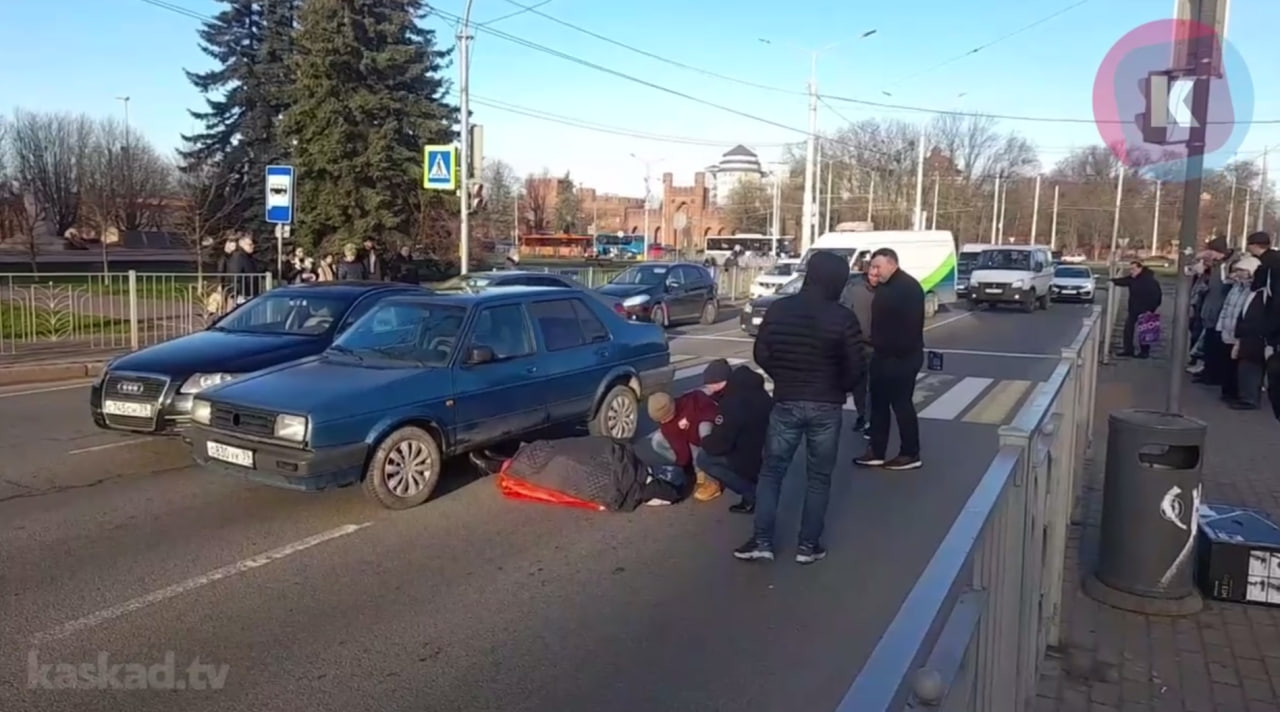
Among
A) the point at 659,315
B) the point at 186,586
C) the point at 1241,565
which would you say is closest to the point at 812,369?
the point at 1241,565

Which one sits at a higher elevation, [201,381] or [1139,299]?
[1139,299]

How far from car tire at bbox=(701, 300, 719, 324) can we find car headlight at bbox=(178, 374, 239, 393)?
17.2 meters

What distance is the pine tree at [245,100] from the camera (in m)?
36.9

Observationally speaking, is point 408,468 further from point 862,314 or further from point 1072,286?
point 1072,286

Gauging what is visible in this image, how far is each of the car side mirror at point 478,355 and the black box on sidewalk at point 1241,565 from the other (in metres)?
4.93

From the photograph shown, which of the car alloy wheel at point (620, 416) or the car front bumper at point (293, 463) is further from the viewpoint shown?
the car alloy wheel at point (620, 416)

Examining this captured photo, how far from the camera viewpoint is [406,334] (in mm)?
7609

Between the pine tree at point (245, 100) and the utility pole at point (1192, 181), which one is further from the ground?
the pine tree at point (245, 100)

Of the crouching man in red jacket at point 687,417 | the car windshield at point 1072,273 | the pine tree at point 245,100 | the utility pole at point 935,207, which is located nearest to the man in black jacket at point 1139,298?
the crouching man in red jacket at point 687,417

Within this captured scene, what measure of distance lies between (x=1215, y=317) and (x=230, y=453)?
13758mm

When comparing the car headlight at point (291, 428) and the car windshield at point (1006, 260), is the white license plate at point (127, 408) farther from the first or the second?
the car windshield at point (1006, 260)

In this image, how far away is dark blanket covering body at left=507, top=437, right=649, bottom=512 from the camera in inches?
276

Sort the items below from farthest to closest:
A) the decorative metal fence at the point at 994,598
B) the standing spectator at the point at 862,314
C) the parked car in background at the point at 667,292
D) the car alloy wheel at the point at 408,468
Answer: the parked car in background at the point at 667,292, the standing spectator at the point at 862,314, the car alloy wheel at the point at 408,468, the decorative metal fence at the point at 994,598

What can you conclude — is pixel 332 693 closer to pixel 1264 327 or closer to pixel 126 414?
pixel 126 414
